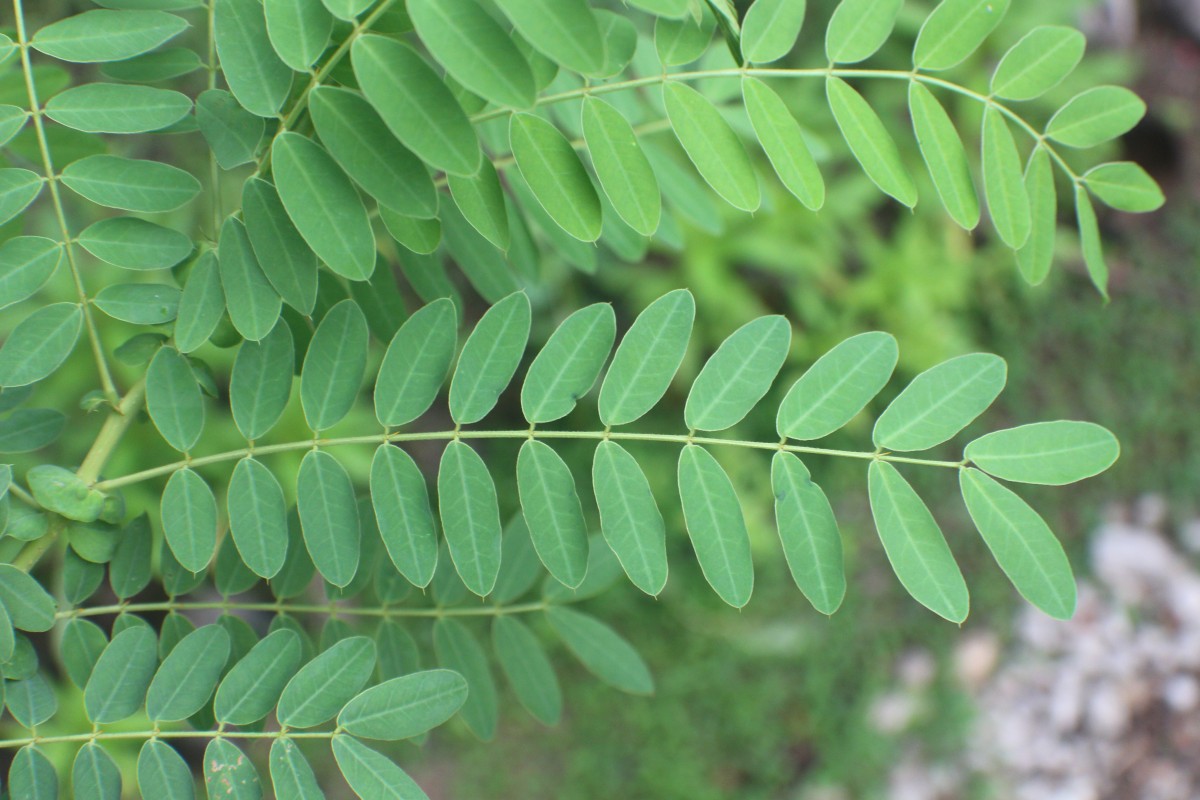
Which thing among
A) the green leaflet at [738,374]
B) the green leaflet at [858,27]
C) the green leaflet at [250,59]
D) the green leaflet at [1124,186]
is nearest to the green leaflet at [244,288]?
the green leaflet at [250,59]

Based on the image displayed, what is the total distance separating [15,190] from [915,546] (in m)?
0.95

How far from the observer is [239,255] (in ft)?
2.99

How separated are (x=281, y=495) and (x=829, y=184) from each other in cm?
271

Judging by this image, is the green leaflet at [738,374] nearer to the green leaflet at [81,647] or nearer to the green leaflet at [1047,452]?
the green leaflet at [1047,452]

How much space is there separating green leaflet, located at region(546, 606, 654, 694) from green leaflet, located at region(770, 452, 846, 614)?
1.49ft

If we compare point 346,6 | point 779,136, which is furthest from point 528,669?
point 346,6

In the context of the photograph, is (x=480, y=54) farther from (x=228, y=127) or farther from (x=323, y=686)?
(x=323, y=686)

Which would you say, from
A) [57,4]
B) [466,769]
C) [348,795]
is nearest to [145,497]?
[348,795]

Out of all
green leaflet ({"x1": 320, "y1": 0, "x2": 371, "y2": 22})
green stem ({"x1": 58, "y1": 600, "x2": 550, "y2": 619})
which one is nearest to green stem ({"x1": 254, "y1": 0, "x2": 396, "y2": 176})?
green leaflet ({"x1": 320, "y1": 0, "x2": 371, "y2": 22})

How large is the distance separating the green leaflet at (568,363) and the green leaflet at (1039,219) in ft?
1.52

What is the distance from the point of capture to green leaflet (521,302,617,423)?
0.97m

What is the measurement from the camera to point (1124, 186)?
1.09 metres

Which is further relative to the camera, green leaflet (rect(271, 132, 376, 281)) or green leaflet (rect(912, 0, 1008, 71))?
green leaflet (rect(912, 0, 1008, 71))

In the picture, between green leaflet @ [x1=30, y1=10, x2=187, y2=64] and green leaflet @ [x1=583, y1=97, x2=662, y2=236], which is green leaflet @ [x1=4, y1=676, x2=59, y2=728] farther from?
green leaflet @ [x1=583, y1=97, x2=662, y2=236]
